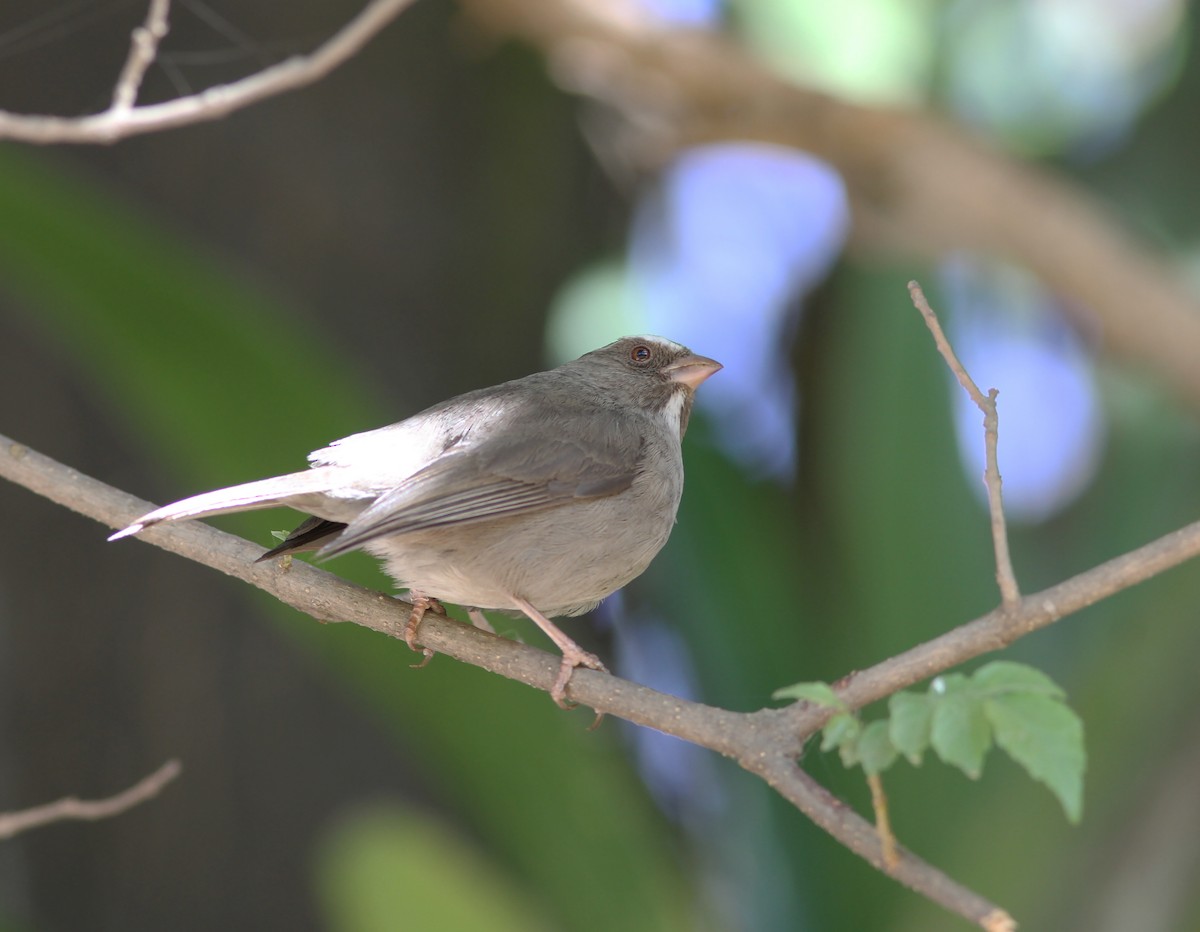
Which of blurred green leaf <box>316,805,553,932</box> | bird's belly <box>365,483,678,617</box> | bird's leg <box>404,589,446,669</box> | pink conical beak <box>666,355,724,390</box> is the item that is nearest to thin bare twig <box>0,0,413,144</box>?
bird's belly <box>365,483,678,617</box>

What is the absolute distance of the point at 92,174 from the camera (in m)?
5.52

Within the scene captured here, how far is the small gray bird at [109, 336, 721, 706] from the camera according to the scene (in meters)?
2.84

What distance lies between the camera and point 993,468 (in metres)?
2.18

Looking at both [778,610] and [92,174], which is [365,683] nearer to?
[778,610]

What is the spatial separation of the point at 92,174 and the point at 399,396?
5.07ft

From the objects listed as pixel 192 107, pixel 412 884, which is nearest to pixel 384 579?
pixel 412 884

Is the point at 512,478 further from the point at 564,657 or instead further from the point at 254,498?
the point at 254,498

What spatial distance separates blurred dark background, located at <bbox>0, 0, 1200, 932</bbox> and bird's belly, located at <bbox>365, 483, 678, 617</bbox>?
3.11 feet

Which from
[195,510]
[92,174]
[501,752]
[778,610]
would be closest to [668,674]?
[778,610]

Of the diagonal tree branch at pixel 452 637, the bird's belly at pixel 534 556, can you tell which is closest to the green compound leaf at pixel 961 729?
the diagonal tree branch at pixel 452 637

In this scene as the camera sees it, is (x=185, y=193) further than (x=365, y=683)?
Yes

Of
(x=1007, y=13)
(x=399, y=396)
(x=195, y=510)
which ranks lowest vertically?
(x=399, y=396)

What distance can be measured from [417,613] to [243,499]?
46 centimetres

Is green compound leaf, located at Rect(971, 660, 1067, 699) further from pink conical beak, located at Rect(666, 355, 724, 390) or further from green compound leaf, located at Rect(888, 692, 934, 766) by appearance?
pink conical beak, located at Rect(666, 355, 724, 390)
